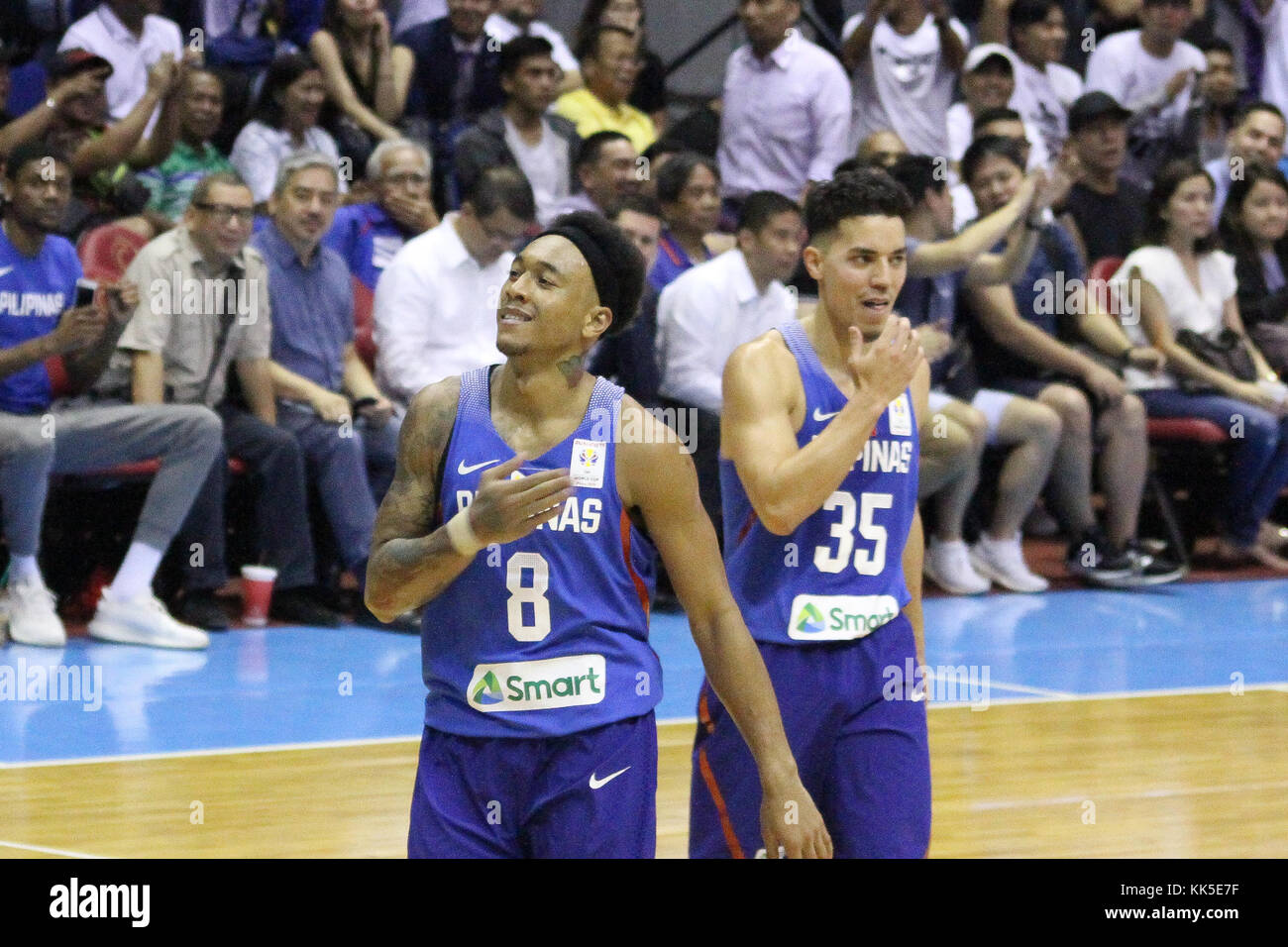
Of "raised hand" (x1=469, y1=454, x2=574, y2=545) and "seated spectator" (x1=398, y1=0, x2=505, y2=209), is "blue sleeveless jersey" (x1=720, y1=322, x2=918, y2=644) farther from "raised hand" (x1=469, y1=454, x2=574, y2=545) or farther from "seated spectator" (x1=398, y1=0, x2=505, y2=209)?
"seated spectator" (x1=398, y1=0, x2=505, y2=209)

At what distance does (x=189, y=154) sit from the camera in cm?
957

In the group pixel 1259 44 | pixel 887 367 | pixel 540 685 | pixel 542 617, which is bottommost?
pixel 540 685

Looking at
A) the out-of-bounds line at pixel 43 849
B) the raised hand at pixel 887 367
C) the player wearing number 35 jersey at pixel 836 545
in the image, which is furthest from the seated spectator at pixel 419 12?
the raised hand at pixel 887 367

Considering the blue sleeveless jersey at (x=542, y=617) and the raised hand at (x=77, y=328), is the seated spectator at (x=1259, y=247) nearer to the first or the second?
the raised hand at (x=77, y=328)

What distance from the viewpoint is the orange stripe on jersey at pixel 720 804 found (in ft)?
14.2

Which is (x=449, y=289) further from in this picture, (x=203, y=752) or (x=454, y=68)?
(x=203, y=752)

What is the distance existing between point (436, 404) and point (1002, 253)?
6573 mm

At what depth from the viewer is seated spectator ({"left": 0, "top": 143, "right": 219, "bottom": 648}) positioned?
811 centimetres

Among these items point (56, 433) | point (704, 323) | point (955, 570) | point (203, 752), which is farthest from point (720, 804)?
point (955, 570)

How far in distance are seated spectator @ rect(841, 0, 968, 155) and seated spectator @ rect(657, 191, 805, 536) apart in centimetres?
254

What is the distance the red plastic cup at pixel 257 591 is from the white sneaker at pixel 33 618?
861mm

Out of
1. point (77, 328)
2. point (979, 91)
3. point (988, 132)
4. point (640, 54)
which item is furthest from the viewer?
point (640, 54)

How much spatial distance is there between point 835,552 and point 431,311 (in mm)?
4937

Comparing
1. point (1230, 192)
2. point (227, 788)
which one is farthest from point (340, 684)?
point (1230, 192)
